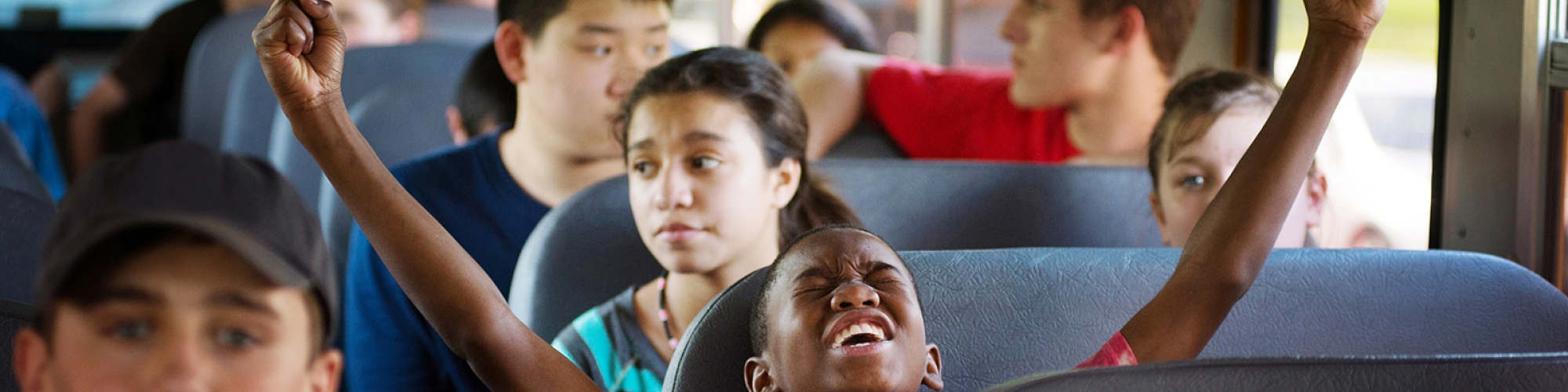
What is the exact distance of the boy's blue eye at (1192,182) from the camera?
4.15ft

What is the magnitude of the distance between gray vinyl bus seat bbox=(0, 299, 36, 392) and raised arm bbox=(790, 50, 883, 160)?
123 centimetres

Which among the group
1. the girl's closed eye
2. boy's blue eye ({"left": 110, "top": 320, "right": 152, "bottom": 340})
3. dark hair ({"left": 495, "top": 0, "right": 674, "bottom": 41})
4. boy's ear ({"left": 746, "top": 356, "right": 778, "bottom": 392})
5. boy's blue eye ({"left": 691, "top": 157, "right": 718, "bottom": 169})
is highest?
boy's blue eye ({"left": 110, "top": 320, "right": 152, "bottom": 340})

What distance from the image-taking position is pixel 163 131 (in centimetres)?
269

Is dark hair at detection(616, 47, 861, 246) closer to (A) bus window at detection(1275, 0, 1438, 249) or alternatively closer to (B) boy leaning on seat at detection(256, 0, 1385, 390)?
(B) boy leaning on seat at detection(256, 0, 1385, 390)

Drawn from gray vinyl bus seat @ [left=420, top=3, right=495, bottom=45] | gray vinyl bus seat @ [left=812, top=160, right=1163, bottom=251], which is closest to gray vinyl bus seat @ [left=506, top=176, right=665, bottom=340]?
gray vinyl bus seat @ [left=812, top=160, right=1163, bottom=251]

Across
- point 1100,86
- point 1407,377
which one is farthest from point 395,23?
point 1407,377

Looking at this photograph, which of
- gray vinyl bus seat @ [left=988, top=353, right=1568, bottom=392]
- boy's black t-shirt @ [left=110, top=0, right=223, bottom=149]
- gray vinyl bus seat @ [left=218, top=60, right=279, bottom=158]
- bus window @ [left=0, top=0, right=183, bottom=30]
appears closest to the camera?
gray vinyl bus seat @ [left=988, top=353, right=1568, bottom=392]

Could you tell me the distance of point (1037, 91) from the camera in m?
1.81

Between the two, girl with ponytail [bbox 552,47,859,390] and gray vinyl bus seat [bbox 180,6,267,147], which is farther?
gray vinyl bus seat [bbox 180,6,267,147]

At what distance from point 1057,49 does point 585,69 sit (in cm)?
73

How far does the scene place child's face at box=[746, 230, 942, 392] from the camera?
0.82 metres

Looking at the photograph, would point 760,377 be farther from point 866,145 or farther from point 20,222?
point 866,145

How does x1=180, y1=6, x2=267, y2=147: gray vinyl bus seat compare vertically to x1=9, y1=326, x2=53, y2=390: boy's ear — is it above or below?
below

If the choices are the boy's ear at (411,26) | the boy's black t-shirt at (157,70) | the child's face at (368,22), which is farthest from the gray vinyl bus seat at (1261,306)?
the boy's black t-shirt at (157,70)
